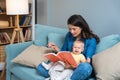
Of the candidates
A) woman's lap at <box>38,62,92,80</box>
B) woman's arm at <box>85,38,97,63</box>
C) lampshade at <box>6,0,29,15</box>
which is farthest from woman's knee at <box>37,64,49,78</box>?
lampshade at <box>6,0,29,15</box>

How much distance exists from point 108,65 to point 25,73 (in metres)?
0.97

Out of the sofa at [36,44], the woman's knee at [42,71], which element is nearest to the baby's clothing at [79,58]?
the sofa at [36,44]

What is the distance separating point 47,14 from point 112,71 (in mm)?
2165

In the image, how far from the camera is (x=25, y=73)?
2.21 m

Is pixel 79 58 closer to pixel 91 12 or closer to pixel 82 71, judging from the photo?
pixel 82 71

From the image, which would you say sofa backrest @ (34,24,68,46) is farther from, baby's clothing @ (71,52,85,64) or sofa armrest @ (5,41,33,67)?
baby's clothing @ (71,52,85,64)

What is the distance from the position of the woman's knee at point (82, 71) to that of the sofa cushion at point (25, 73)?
390 millimetres

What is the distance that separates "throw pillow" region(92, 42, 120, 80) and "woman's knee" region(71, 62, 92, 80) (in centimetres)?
7

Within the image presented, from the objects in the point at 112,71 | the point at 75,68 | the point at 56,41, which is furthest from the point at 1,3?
the point at 112,71

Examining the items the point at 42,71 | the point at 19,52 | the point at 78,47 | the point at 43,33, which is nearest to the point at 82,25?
the point at 78,47

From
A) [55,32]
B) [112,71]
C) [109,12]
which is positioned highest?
→ [109,12]

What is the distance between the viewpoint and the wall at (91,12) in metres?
2.39

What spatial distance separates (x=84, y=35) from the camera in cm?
210

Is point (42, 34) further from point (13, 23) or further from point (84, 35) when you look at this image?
point (13, 23)
